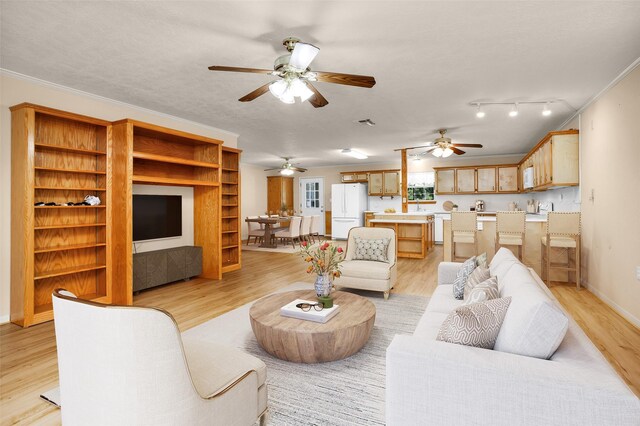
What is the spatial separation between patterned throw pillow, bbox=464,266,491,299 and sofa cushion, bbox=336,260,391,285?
56.7 inches

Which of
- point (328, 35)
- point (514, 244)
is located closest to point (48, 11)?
point (328, 35)

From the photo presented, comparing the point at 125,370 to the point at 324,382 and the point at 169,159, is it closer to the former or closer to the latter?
the point at 324,382

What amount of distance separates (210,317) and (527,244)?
5.18 m

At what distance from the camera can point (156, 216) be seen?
17.0ft

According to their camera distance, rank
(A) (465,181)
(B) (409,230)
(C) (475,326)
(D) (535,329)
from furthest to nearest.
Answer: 1. (A) (465,181)
2. (B) (409,230)
3. (C) (475,326)
4. (D) (535,329)

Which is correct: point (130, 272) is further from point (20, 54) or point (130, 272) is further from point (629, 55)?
point (629, 55)

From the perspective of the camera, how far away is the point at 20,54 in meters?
3.08

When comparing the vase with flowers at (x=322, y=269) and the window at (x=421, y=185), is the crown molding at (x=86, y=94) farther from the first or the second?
the window at (x=421, y=185)

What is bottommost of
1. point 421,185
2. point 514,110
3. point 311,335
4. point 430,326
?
point 311,335

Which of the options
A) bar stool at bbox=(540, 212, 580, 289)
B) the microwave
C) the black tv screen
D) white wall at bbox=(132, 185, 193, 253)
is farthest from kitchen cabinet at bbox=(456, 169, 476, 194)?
the black tv screen

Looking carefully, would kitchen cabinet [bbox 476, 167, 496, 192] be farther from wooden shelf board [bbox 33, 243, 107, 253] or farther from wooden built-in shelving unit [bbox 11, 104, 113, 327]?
wooden shelf board [bbox 33, 243, 107, 253]

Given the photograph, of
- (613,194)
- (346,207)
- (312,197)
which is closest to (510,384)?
(613,194)

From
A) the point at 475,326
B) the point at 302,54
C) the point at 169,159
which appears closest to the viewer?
the point at 475,326

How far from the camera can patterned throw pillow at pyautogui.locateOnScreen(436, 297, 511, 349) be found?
5.06ft
